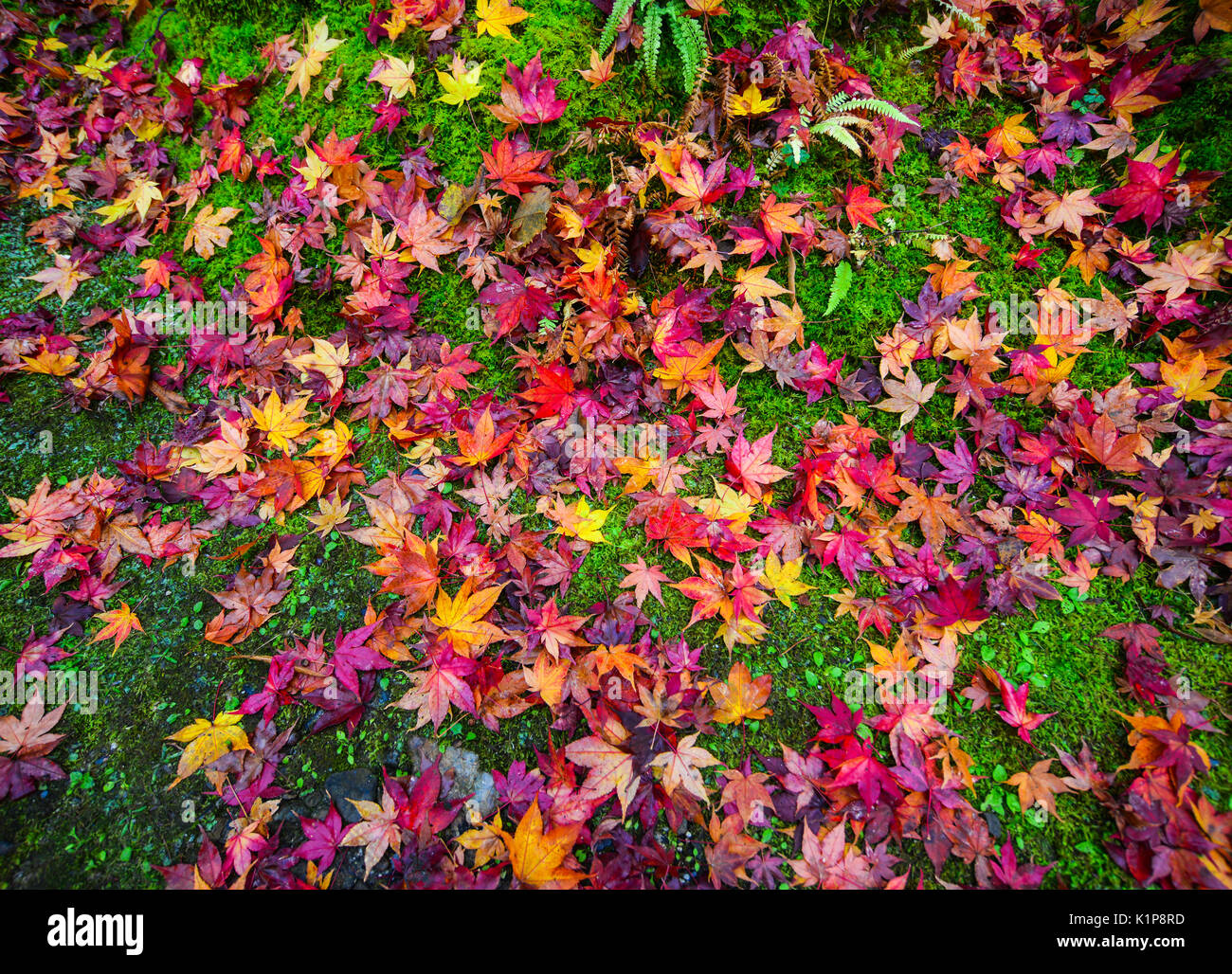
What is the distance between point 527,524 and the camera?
8.43 feet

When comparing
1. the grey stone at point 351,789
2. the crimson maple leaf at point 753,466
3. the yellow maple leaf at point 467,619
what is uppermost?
the crimson maple leaf at point 753,466

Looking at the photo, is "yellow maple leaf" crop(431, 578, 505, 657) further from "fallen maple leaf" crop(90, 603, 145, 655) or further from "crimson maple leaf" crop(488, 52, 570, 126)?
"crimson maple leaf" crop(488, 52, 570, 126)

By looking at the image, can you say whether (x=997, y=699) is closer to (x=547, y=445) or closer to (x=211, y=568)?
(x=547, y=445)

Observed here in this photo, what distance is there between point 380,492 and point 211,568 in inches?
32.9

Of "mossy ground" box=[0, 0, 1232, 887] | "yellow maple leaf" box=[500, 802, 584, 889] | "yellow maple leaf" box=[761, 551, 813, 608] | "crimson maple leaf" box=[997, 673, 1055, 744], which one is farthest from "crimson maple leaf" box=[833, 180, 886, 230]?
"yellow maple leaf" box=[500, 802, 584, 889]

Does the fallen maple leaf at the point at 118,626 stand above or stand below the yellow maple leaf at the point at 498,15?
below

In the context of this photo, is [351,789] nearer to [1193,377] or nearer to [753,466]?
[753,466]

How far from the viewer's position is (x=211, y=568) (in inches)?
103

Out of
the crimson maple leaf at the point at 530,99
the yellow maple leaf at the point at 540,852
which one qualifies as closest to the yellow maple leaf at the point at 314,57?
the crimson maple leaf at the point at 530,99

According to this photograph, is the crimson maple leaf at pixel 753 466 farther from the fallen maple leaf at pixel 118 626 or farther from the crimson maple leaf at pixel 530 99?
the fallen maple leaf at pixel 118 626

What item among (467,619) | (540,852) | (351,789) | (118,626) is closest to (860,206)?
(467,619)

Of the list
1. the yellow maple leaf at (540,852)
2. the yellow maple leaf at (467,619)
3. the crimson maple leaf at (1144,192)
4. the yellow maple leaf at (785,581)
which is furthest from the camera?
the crimson maple leaf at (1144,192)

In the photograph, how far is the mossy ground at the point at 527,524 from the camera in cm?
214

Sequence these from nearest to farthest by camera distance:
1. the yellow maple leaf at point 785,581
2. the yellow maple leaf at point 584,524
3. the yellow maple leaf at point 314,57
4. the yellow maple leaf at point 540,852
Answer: the yellow maple leaf at point 540,852 → the yellow maple leaf at point 785,581 → the yellow maple leaf at point 584,524 → the yellow maple leaf at point 314,57
